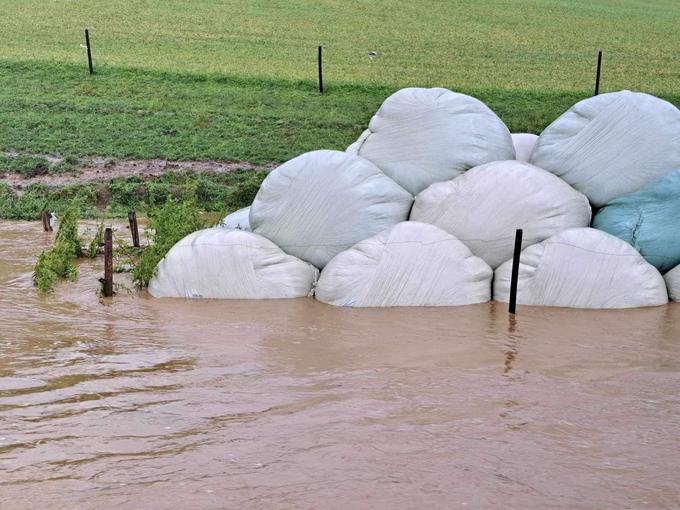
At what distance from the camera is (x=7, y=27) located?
75.5 ft

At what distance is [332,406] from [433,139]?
4.12 m

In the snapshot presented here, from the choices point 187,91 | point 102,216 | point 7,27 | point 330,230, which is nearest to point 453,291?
point 330,230

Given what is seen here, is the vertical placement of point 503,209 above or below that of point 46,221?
above

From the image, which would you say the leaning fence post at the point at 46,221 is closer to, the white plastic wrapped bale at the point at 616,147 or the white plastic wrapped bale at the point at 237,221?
the white plastic wrapped bale at the point at 237,221

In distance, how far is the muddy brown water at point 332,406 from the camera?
5133 millimetres

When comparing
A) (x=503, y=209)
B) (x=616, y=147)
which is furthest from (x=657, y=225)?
(x=503, y=209)

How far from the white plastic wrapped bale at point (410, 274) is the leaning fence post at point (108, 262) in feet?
6.39

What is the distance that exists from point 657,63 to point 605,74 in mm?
1937

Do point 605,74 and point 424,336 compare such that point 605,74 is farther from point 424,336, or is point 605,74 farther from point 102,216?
point 424,336

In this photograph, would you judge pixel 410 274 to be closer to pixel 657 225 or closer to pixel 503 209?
pixel 503 209

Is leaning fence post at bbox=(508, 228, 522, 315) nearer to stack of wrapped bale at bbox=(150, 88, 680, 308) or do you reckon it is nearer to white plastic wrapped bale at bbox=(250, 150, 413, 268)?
stack of wrapped bale at bbox=(150, 88, 680, 308)

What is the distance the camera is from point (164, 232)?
9.83m

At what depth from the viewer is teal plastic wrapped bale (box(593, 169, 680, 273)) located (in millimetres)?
9109

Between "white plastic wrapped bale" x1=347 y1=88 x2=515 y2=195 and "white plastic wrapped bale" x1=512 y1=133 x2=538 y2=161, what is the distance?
524mm
